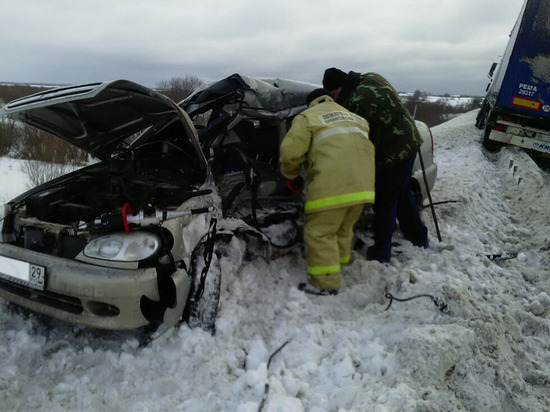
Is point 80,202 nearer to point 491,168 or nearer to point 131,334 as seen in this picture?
point 131,334

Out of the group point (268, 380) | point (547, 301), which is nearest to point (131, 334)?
point (268, 380)

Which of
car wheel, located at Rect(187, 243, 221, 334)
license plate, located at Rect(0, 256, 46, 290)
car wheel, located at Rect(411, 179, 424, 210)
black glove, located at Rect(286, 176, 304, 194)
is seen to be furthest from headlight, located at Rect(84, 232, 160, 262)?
car wheel, located at Rect(411, 179, 424, 210)

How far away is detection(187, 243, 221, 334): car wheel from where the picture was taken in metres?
2.52

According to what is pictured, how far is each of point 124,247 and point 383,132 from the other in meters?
2.52

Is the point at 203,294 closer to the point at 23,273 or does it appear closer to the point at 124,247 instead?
the point at 124,247

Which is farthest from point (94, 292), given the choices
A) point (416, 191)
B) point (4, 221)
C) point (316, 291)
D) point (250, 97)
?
point (416, 191)

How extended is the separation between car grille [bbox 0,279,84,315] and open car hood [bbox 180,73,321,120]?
178cm

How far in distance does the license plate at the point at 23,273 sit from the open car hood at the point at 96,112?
0.95 meters

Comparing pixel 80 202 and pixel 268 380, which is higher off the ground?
pixel 80 202

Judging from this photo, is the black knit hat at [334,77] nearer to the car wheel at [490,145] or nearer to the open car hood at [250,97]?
the open car hood at [250,97]

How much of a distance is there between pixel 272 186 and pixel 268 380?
184 centimetres

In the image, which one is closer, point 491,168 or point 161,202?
point 161,202

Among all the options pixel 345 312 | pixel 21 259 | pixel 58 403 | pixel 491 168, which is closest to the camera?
pixel 58 403

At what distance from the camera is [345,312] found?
291 cm
